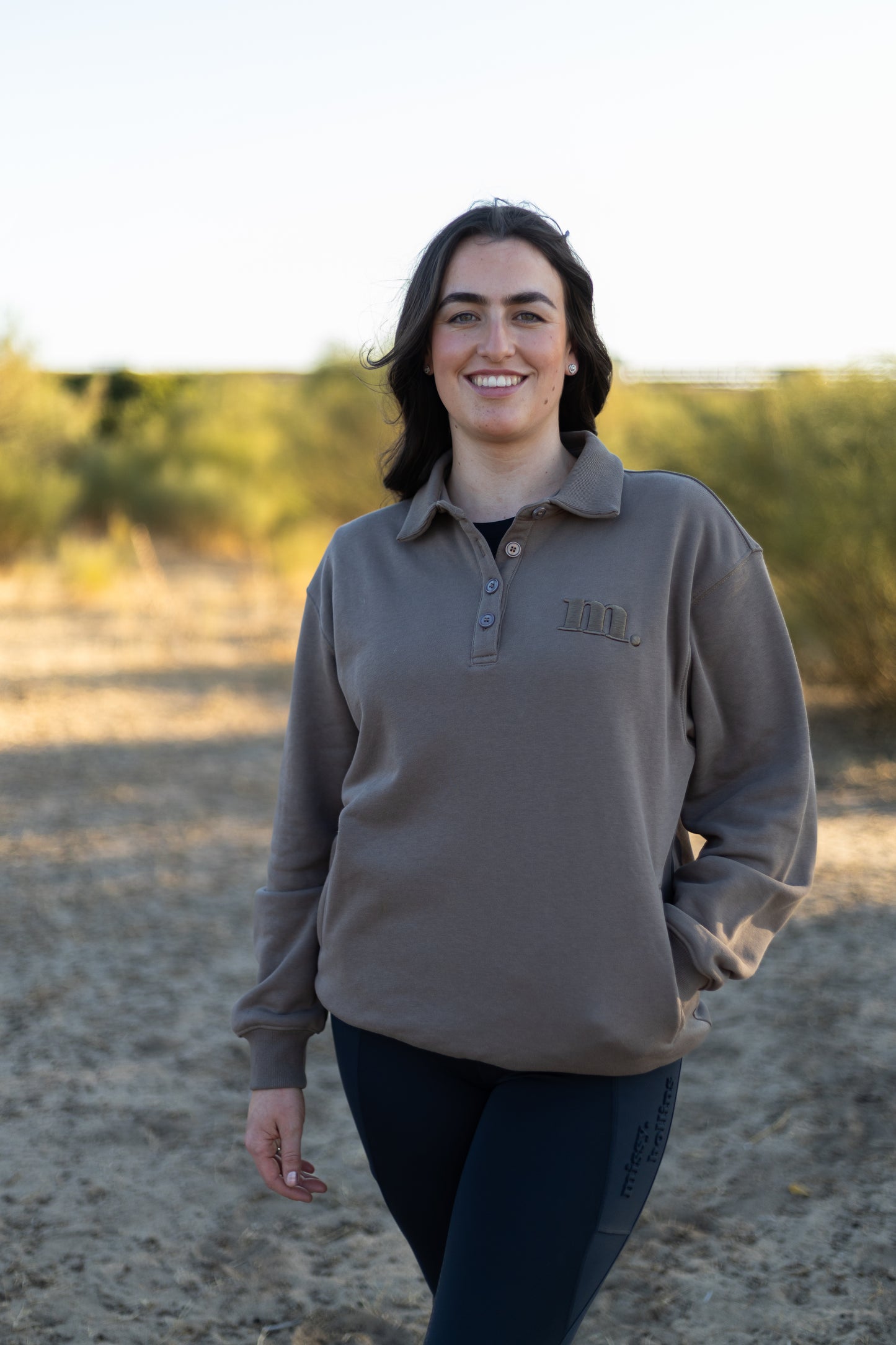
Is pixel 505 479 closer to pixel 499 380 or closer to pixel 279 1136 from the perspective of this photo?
pixel 499 380

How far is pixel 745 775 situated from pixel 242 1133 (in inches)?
91.6

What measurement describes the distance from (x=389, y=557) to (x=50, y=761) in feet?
22.9

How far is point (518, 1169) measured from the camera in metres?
1.37

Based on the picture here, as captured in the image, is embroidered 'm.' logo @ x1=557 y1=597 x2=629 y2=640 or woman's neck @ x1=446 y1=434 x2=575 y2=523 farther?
woman's neck @ x1=446 y1=434 x2=575 y2=523

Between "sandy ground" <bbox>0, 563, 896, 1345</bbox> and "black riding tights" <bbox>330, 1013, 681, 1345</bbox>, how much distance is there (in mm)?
1150

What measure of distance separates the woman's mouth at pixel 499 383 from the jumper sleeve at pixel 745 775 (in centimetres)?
39

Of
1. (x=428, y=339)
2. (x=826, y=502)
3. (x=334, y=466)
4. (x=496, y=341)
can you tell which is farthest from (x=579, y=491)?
(x=334, y=466)

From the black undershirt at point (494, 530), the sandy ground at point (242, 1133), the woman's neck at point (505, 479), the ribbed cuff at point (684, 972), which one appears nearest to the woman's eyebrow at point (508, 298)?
the woman's neck at point (505, 479)

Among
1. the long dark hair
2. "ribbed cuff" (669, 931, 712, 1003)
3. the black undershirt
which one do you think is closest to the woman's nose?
the long dark hair

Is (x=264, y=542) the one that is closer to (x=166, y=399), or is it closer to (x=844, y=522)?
(x=166, y=399)

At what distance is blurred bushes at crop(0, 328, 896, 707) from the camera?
27.1ft

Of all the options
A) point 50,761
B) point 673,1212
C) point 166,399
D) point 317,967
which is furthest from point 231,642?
point 166,399

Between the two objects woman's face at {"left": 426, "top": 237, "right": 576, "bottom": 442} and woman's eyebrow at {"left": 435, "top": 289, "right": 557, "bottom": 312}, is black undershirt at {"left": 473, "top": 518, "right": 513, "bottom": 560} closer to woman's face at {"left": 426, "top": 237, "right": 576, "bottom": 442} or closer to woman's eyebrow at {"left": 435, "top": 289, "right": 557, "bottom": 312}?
woman's face at {"left": 426, "top": 237, "right": 576, "bottom": 442}

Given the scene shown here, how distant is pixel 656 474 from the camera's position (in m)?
1.52
